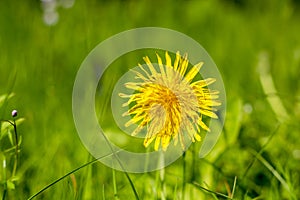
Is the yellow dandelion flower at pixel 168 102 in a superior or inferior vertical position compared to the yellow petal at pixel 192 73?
inferior

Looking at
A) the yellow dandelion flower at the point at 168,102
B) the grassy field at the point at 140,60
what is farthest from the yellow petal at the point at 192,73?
the grassy field at the point at 140,60

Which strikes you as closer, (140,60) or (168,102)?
(168,102)

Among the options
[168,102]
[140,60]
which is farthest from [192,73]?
[140,60]

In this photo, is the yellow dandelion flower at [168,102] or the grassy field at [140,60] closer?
the yellow dandelion flower at [168,102]

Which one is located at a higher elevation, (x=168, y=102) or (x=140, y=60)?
(x=140, y=60)

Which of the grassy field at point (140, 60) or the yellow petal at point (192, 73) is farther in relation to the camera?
the grassy field at point (140, 60)

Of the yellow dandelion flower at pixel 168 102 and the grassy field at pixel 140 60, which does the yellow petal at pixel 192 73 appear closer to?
the yellow dandelion flower at pixel 168 102

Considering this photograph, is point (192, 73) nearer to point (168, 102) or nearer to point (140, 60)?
point (168, 102)

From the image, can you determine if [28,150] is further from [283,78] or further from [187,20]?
[187,20]

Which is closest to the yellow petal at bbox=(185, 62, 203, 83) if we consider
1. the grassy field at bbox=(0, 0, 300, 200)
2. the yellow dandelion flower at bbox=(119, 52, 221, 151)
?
the yellow dandelion flower at bbox=(119, 52, 221, 151)
